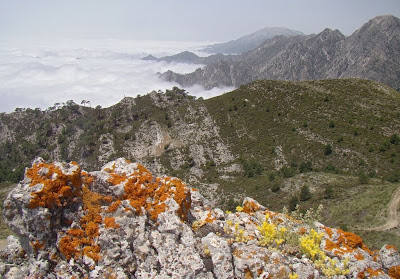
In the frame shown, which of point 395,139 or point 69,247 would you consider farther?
point 395,139

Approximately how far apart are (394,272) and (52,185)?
13878 millimetres

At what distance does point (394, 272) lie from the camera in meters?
9.73

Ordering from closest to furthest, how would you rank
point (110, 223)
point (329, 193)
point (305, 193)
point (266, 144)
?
point (110, 223), point (329, 193), point (305, 193), point (266, 144)

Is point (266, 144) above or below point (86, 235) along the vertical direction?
below

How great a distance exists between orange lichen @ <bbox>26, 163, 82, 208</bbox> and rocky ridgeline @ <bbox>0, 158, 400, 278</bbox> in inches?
1.5

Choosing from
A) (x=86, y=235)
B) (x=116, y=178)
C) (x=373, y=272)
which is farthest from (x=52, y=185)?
(x=373, y=272)

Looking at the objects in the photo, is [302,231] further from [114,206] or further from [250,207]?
[114,206]

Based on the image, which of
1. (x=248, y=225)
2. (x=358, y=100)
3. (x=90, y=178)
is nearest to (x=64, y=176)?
(x=90, y=178)

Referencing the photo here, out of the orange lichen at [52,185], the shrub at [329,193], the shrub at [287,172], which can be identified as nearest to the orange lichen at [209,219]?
the orange lichen at [52,185]

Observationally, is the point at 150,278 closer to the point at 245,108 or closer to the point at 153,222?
the point at 153,222

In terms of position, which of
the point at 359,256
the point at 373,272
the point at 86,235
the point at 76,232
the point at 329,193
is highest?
the point at 76,232

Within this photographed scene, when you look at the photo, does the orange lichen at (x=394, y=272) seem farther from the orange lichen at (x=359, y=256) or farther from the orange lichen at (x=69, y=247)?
the orange lichen at (x=69, y=247)

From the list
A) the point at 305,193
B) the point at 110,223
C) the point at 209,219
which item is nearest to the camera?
the point at 110,223

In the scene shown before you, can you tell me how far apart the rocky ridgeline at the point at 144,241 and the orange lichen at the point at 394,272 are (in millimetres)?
16
